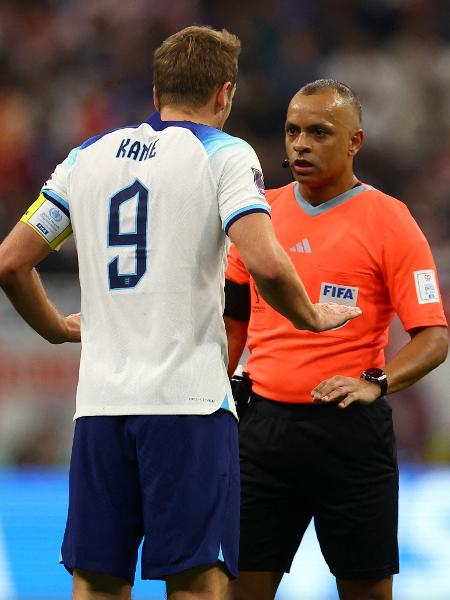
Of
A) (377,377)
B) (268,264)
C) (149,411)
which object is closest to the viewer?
(268,264)

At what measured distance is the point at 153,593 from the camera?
191 inches

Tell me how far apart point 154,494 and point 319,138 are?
136cm

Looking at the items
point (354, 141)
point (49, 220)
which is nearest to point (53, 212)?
point (49, 220)

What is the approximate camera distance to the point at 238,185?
109 inches

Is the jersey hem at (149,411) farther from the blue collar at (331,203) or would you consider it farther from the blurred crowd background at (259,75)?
the blurred crowd background at (259,75)

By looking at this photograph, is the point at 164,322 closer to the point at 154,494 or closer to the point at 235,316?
the point at 154,494

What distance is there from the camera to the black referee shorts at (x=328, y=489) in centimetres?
353

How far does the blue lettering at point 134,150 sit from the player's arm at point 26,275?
324mm

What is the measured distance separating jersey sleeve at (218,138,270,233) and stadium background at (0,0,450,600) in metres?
4.70

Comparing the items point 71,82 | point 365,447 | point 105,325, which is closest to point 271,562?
point 365,447

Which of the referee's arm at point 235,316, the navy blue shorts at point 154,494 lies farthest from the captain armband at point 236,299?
the navy blue shorts at point 154,494

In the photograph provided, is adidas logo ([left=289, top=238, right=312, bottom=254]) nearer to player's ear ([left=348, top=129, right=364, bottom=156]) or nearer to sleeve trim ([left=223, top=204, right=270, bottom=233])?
player's ear ([left=348, top=129, right=364, bottom=156])

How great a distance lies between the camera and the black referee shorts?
11.6 feet

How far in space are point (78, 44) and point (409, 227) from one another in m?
6.18
